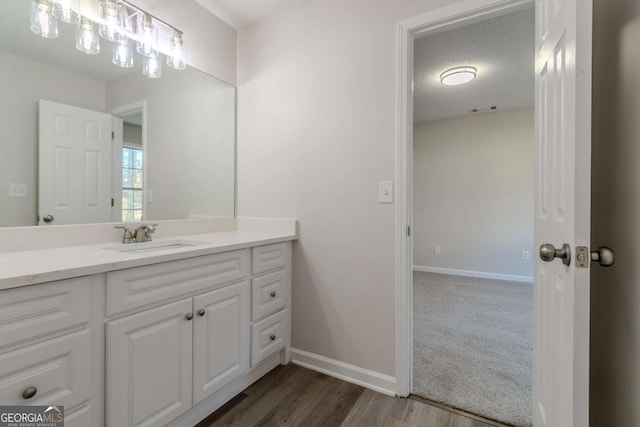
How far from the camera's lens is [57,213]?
139 centimetres

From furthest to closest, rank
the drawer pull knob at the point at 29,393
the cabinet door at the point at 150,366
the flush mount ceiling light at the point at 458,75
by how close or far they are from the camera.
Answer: the flush mount ceiling light at the point at 458,75, the cabinet door at the point at 150,366, the drawer pull knob at the point at 29,393

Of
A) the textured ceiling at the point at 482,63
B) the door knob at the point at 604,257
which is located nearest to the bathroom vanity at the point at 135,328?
the door knob at the point at 604,257

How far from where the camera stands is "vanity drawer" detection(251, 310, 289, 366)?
1.67 meters

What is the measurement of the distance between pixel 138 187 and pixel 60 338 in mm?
998

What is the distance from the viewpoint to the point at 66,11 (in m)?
1.37

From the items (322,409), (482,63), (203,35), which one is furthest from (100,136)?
(482,63)

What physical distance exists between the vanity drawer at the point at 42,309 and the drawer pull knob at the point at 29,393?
0.47ft

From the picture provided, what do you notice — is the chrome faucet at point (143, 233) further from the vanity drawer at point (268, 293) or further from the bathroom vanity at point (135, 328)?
the vanity drawer at point (268, 293)

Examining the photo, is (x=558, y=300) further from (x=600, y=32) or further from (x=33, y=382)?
(x=33, y=382)

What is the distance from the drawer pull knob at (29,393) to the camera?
2.77 feet

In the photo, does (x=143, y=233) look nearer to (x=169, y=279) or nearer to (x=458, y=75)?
(x=169, y=279)

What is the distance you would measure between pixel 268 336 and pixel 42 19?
6.27ft

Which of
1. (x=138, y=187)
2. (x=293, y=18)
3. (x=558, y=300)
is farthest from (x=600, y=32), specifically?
(x=138, y=187)

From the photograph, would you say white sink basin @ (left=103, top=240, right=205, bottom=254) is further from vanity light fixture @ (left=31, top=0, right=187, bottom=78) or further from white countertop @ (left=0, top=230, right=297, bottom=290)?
vanity light fixture @ (left=31, top=0, right=187, bottom=78)
